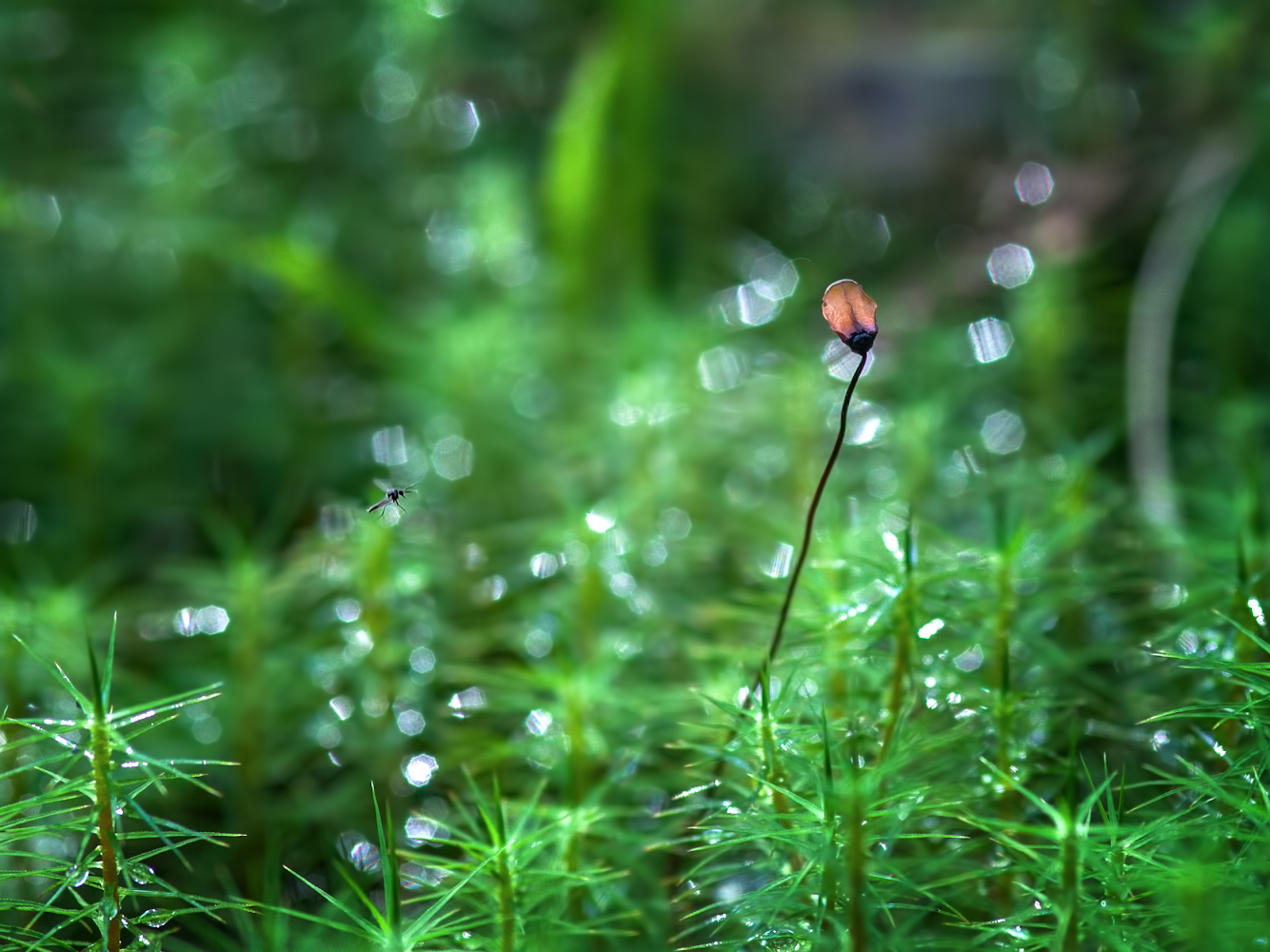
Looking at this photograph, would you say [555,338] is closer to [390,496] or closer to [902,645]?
[390,496]

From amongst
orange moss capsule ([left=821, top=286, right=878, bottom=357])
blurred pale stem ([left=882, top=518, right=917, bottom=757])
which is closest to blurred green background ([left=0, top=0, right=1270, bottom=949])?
blurred pale stem ([left=882, top=518, right=917, bottom=757])

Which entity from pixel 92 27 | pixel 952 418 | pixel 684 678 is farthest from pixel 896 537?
pixel 92 27

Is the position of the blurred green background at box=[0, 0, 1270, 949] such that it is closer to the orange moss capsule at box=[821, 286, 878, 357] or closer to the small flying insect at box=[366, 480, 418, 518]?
the small flying insect at box=[366, 480, 418, 518]

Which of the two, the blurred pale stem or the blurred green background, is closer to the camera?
the blurred pale stem

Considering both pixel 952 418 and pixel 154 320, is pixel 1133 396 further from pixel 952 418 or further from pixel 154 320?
pixel 154 320

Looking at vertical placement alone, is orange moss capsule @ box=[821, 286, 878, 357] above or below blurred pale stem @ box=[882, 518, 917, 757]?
above

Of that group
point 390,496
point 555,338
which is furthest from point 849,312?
point 555,338
